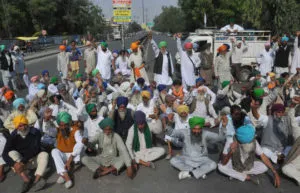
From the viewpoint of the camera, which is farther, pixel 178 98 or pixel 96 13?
pixel 96 13

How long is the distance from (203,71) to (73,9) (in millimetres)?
57360

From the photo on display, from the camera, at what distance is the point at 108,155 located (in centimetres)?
431

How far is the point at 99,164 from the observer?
4305 mm

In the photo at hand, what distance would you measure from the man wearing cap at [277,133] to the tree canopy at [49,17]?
38.5 metres

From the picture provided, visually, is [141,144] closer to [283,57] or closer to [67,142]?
[67,142]

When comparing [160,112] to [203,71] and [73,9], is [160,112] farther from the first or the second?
[73,9]

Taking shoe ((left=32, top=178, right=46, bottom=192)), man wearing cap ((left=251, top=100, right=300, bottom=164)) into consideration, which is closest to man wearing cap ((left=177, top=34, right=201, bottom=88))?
man wearing cap ((left=251, top=100, right=300, bottom=164))

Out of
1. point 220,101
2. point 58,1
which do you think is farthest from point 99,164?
point 58,1

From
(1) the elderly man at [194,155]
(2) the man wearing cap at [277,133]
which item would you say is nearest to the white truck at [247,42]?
(2) the man wearing cap at [277,133]

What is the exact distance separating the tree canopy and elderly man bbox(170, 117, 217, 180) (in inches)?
1502

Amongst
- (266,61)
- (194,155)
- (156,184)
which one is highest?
(266,61)

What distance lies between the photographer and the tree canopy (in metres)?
40.5

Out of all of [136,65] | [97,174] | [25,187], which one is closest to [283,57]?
[136,65]

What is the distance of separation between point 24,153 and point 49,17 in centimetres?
5073
